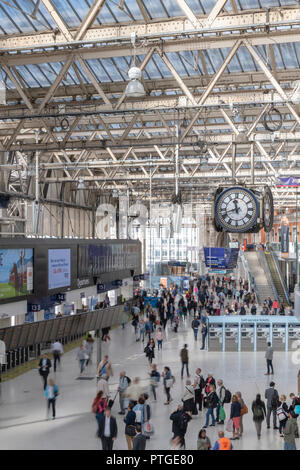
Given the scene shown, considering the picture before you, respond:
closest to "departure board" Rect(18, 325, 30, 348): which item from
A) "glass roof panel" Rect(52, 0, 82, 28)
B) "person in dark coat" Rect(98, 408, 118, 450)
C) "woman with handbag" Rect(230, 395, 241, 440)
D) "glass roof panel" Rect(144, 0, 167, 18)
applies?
"person in dark coat" Rect(98, 408, 118, 450)

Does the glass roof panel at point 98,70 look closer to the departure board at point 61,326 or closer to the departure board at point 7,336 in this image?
the departure board at point 61,326

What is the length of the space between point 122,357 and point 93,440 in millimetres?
8773

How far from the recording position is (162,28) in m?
10.9

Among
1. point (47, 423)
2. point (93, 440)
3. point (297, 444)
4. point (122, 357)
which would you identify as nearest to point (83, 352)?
point (122, 357)

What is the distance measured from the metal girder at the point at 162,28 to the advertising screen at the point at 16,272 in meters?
6.15

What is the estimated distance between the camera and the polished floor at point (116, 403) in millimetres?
10867

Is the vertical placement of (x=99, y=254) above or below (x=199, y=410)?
above

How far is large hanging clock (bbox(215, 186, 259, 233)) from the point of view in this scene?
10.1 meters

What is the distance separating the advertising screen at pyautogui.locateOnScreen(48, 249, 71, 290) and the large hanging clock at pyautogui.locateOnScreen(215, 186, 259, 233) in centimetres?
943

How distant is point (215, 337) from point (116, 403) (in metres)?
8.00

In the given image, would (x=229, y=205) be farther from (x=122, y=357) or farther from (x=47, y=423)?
(x=122, y=357)

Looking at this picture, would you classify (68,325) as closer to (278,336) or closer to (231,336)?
(231,336)

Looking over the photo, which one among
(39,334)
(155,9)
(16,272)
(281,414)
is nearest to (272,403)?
(281,414)

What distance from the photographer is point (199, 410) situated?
13258 mm
